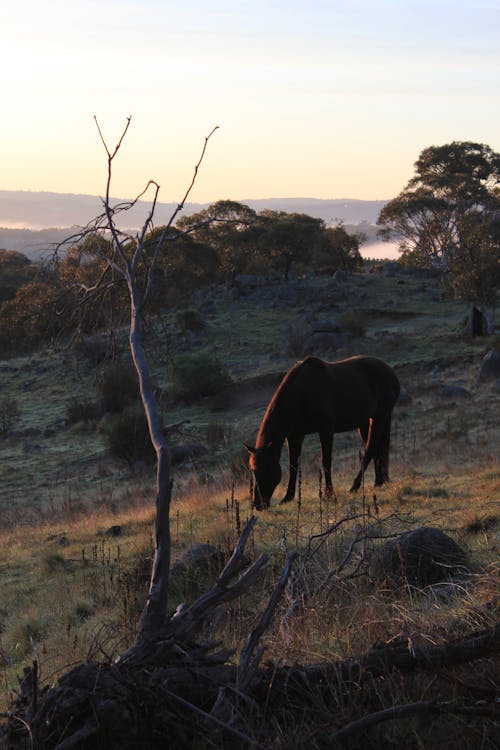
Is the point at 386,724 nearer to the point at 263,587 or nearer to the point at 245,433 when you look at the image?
the point at 263,587

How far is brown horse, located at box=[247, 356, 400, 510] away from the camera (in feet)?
35.6

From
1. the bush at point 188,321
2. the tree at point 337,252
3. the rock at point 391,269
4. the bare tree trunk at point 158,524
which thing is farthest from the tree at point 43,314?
the rock at point 391,269

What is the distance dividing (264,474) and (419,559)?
4.56m

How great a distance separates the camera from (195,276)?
181ft

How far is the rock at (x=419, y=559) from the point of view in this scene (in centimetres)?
630

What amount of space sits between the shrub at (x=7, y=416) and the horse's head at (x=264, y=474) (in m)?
22.0

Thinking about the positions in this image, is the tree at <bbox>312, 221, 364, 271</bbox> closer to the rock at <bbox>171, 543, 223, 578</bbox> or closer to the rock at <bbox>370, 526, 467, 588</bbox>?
the rock at <bbox>171, 543, 223, 578</bbox>

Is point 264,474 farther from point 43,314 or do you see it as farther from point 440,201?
point 440,201

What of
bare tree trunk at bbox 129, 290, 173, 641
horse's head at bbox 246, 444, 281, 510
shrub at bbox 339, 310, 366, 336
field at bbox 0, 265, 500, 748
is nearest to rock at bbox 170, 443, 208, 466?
field at bbox 0, 265, 500, 748

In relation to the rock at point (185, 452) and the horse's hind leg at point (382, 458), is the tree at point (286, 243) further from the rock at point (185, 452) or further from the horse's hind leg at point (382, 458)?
the horse's hind leg at point (382, 458)

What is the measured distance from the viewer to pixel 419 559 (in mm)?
6355

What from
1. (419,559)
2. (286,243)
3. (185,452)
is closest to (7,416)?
(185,452)

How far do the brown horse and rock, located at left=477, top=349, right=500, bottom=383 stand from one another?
14.5 metres

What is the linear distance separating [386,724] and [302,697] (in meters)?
0.41
